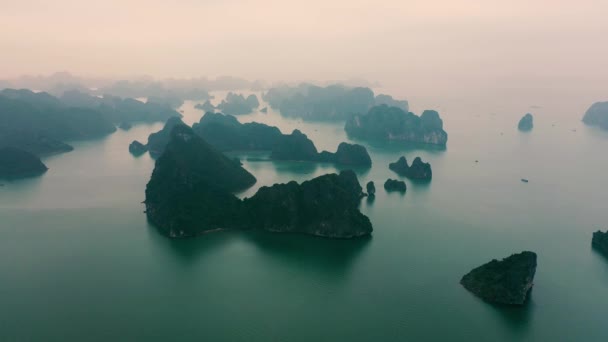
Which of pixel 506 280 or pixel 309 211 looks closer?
pixel 506 280

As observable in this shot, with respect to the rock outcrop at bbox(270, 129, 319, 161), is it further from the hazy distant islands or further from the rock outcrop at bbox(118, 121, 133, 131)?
the rock outcrop at bbox(118, 121, 133, 131)

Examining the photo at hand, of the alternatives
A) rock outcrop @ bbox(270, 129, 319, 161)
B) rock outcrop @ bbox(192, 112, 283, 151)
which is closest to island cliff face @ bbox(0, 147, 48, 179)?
rock outcrop @ bbox(192, 112, 283, 151)

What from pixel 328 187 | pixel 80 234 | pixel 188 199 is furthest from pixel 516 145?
pixel 80 234

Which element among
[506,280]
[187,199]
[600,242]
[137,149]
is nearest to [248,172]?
[187,199]

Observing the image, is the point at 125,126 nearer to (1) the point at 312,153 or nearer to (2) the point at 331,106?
(2) the point at 331,106

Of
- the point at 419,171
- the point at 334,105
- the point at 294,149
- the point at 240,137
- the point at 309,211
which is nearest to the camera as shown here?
the point at 309,211

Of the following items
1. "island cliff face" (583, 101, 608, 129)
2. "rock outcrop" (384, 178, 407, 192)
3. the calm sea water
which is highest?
"island cliff face" (583, 101, 608, 129)

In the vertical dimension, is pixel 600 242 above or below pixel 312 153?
below
